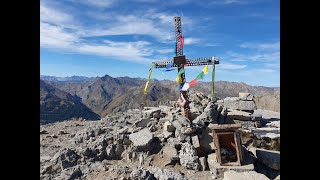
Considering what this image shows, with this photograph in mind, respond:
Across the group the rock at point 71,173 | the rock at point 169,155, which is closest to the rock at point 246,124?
the rock at point 169,155

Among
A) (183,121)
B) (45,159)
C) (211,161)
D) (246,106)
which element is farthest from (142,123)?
(246,106)

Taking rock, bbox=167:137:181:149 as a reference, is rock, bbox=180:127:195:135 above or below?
above

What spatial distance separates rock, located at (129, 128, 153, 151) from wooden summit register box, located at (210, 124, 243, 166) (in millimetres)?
4479

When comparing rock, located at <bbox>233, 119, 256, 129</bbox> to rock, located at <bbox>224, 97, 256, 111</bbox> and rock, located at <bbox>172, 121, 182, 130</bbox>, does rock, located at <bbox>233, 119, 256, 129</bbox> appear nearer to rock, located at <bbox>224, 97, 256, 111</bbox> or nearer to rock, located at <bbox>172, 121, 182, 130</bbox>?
rock, located at <bbox>224, 97, 256, 111</bbox>

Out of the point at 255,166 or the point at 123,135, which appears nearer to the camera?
the point at 255,166

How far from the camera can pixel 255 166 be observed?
17.7m

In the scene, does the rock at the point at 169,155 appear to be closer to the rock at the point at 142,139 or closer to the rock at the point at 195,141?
the rock at the point at 142,139

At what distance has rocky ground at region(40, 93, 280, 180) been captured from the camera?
16953mm

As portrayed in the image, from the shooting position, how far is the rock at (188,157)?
689 inches

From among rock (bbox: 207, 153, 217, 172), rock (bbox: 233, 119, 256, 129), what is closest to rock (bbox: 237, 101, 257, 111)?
rock (bbox: 233, 119, 256, 129)
